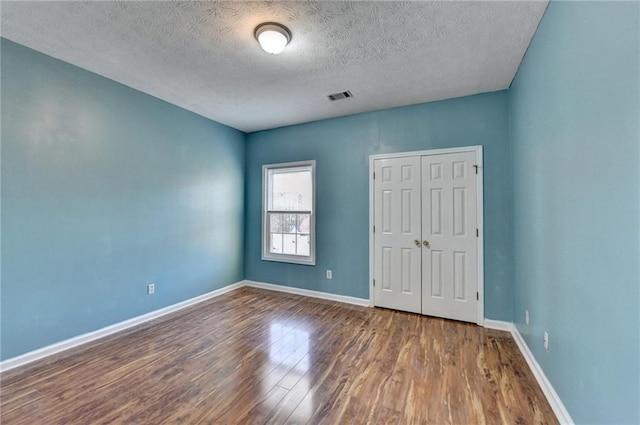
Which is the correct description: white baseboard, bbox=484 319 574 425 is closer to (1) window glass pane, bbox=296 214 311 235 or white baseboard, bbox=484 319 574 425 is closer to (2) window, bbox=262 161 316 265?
(2) window, bbox=262 161 316 265

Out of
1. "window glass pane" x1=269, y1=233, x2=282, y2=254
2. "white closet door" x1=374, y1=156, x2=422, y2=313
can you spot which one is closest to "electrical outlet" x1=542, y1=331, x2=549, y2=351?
"white closet door" x1=374, y1=156, x2=422, y2=313

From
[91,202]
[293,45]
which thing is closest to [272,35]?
[293,45]

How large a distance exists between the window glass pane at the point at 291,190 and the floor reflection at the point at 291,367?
1960mm

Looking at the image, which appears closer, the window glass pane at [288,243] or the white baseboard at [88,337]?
the white baseboard at [88,337]

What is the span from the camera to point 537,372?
2.12 metres

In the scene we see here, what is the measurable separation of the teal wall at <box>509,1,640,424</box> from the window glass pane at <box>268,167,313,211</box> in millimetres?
2902

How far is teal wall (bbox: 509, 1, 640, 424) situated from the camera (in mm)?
1087

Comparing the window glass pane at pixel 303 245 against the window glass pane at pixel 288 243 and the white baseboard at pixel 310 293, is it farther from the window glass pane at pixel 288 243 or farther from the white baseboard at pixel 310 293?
the white baseboard at pixel 310 293

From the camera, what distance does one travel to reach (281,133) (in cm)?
455

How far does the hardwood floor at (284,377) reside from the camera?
176 centimetres

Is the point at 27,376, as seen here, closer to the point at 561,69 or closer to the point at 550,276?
the point at 550,276

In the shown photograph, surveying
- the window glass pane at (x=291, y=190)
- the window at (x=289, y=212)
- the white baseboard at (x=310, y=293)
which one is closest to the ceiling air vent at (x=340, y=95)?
the window at (x=289, y=212)

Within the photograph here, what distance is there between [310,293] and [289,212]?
52.9 inches

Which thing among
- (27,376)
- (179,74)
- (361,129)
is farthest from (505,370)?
(179,74)
